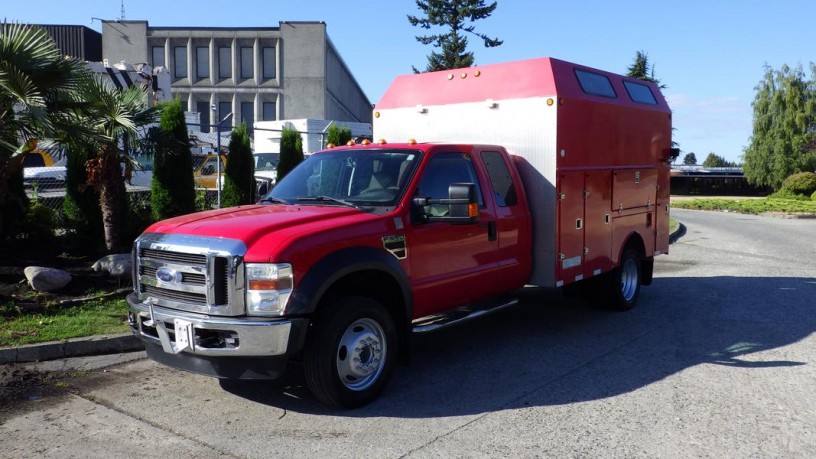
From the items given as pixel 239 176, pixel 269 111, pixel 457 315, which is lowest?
pixel 457 315

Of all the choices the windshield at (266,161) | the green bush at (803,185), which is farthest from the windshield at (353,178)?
the green bush at (803,185)

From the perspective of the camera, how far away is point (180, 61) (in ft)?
195

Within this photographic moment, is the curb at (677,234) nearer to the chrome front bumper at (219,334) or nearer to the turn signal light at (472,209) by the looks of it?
the turn signal light at (472,209)

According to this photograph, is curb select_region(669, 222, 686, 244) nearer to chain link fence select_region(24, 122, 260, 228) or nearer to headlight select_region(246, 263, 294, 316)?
chain link fence select_region(24, 122, 260, 228)

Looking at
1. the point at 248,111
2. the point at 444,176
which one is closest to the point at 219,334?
the point at 444,176

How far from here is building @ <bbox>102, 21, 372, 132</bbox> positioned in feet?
187

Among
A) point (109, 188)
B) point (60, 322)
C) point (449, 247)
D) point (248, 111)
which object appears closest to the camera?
point (449, 247)

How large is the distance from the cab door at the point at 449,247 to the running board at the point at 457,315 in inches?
3.8

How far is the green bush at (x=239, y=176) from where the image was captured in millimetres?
12898

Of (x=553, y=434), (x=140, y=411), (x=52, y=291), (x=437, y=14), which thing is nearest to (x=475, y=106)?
(x=553, y=434)

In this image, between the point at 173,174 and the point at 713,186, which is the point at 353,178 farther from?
the point at 713,186

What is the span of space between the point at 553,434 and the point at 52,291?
249 inches

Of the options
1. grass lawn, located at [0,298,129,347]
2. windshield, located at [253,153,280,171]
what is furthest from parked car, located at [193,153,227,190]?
grass lawn, located at [0,298,129,347]

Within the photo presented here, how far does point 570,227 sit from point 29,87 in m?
6.39
